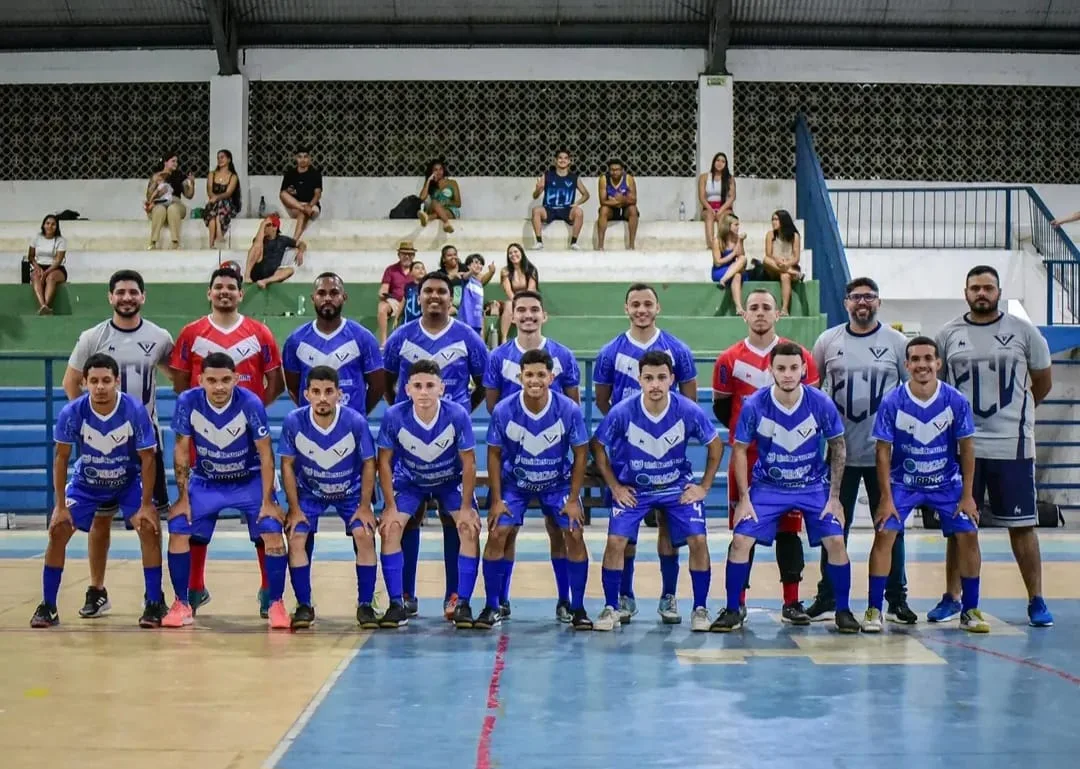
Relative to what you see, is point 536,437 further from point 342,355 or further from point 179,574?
point 179,574

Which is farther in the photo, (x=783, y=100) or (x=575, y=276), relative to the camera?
(x=783, y=100)

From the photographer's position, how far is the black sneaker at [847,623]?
7160 millimetres

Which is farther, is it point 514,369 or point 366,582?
point 514,369

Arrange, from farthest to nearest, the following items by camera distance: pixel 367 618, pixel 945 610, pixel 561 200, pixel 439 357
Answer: pixel 561 200, pixel 439 357, pixel 945 610, pixel 367 618

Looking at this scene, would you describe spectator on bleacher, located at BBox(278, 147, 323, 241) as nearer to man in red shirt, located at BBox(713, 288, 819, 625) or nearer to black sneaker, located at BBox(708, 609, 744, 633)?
man in red shirt, located at BBox(713, 288, 819, 625)

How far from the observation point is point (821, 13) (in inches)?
760

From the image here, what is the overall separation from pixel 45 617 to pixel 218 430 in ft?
4.52

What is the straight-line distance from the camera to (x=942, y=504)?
291 inches

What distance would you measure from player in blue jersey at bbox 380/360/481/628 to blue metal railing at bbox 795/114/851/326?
294 inches

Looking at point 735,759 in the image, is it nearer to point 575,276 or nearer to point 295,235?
point 575,276

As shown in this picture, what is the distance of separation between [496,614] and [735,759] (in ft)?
9.55

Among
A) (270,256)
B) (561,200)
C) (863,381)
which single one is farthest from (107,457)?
(561,200)

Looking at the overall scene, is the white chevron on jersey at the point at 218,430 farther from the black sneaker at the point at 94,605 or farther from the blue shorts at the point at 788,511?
the blue shorts at the point at 788,511

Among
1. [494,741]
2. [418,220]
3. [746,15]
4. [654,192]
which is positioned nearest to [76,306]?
[418,220]
